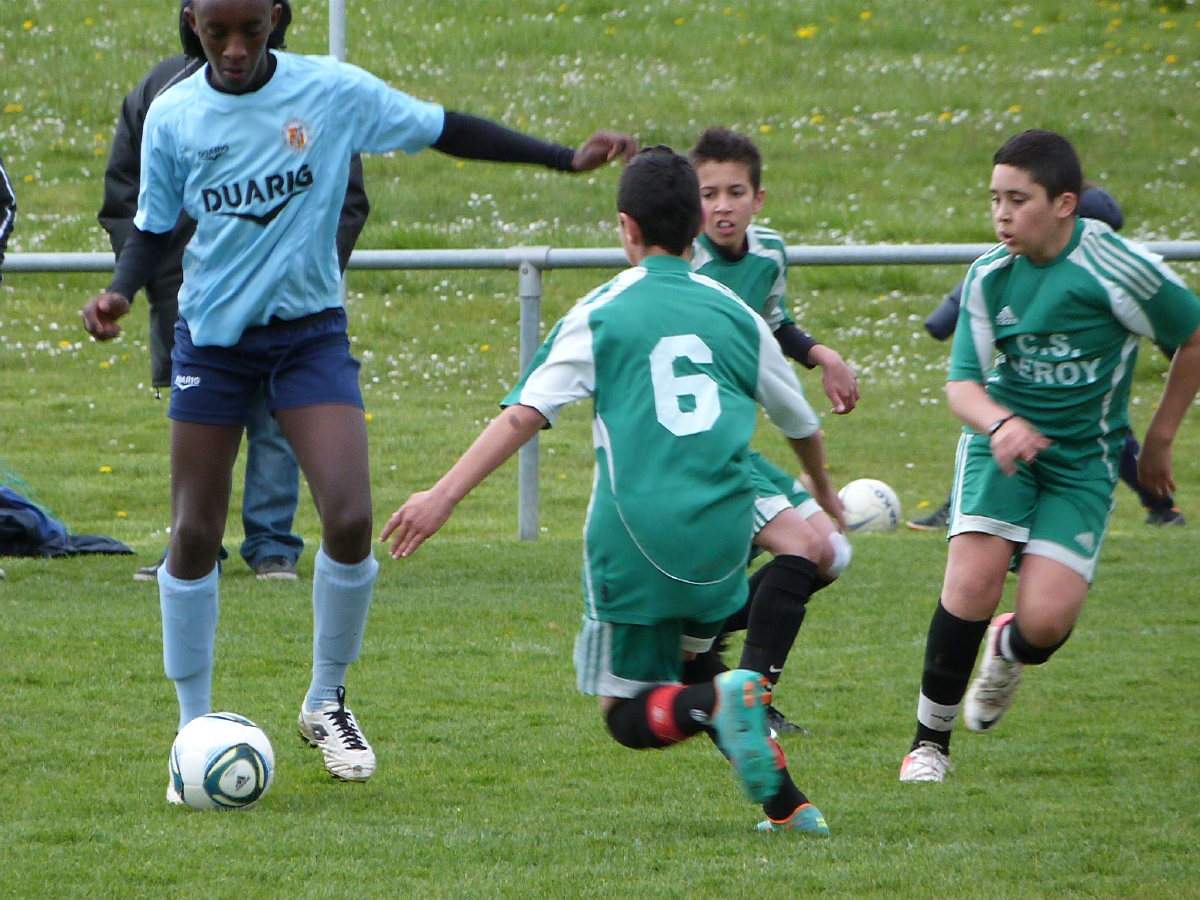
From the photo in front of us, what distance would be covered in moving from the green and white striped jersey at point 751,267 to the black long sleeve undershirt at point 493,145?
3.31ft

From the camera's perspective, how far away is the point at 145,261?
533 cm

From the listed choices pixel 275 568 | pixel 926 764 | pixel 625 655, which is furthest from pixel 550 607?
pixel 625 655

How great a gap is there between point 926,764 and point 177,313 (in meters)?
4.08

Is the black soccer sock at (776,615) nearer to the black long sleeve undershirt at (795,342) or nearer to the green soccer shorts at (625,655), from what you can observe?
the green soccer shorts at (625,655)

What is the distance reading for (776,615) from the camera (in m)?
5.45

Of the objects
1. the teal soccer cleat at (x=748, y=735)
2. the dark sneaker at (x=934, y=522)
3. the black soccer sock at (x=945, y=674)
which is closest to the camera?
the teal soccer cleat at (x=748, y=735)

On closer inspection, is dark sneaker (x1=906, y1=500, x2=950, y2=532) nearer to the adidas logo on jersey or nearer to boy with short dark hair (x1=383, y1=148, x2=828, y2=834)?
the adidas logo on jersey

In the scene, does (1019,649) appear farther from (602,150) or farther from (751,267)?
(602,150)

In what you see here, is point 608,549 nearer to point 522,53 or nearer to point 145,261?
point 145,261

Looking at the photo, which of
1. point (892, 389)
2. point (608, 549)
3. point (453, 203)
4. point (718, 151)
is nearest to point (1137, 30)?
point (453, 203)

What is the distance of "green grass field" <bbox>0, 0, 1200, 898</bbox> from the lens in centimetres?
450

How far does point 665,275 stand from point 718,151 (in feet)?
4.85

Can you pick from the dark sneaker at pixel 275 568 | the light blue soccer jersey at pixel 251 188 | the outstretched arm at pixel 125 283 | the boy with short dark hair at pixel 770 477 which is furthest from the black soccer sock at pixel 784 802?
the dark sneaker at pixel 275 568

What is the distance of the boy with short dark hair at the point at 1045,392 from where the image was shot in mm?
5395
